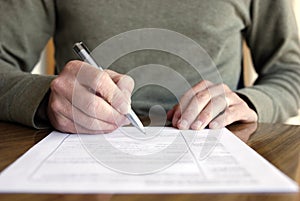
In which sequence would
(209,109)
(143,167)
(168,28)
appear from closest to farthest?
1. (143,167)
2. (209,109)
3. (168,28)

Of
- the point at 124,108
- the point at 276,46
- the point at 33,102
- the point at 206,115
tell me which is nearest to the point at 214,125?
the point at 206,115

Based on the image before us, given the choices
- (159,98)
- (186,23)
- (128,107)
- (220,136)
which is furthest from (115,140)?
(186,23)

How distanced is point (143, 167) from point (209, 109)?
0.25 m

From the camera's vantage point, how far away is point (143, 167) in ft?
1.28

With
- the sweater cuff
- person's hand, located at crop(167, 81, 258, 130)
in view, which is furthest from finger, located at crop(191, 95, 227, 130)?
the sweater cuff

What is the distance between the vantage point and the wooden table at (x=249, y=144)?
31 cm

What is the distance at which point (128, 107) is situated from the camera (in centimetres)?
53

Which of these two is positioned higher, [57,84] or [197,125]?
[57,84]

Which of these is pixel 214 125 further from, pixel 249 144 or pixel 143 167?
pixel 143 167

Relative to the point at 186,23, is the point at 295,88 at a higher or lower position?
lower

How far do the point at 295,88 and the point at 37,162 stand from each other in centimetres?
67

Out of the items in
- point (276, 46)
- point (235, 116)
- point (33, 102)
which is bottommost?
point (276, 46)

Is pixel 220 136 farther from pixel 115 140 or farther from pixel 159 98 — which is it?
pixel 159 98

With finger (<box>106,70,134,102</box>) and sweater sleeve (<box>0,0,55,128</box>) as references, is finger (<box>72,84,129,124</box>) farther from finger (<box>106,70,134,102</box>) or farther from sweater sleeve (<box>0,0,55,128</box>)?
sweater sleeve (<box>0,0,55,128</box>)
